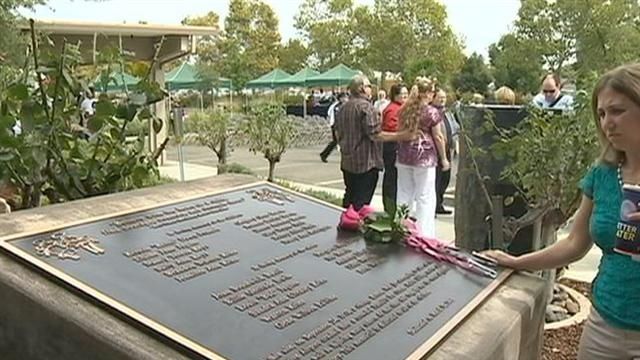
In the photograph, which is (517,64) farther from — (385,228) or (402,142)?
(385,228)

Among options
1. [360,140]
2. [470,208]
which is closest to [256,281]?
[470,208]

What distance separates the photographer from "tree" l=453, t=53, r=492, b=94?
41.5 metres

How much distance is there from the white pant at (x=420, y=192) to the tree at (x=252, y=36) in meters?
44.0

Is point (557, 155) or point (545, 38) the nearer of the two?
point (557, 155)

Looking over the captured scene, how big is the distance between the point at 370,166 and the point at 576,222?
14.7 ft

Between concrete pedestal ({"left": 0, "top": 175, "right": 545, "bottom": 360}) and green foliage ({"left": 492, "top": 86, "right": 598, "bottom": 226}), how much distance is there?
1657 millimetres

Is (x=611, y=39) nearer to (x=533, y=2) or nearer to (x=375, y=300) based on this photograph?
(x=533, y=2)

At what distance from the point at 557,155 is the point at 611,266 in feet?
6.80

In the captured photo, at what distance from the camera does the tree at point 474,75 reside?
41.5 m

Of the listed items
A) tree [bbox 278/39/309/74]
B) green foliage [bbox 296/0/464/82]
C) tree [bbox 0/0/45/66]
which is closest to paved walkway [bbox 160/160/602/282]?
tree [bbox 0/0/45/66]

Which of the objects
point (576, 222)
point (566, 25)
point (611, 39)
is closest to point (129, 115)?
point (576, 222)

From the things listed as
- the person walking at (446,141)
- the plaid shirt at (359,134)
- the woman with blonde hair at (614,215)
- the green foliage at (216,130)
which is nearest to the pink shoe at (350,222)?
the woman with blonde hair at (614,215)

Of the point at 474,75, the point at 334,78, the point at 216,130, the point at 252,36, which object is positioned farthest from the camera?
the point at 252,36

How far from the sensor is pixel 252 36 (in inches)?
2160
